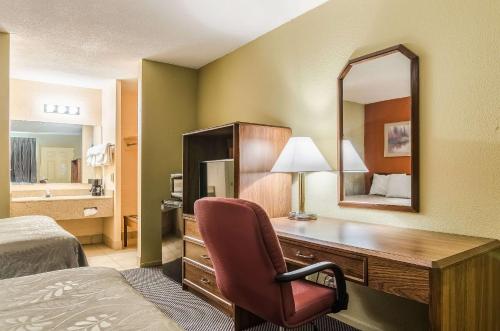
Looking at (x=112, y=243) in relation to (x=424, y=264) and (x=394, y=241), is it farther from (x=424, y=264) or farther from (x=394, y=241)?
(x=424, y=264)

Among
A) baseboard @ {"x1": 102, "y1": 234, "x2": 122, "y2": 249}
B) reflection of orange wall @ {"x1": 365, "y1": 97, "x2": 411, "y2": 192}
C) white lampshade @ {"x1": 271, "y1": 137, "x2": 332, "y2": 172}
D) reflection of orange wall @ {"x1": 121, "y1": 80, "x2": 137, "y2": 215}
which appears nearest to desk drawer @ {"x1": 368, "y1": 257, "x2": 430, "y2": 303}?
reflection of orange wall @ {"x1": 365, "y1": 97, "x2": 411, "y2": 192}

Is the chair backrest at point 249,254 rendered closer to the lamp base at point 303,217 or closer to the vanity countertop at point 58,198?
the lamp base at point 303,217

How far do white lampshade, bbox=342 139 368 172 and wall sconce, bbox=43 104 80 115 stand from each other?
429cm

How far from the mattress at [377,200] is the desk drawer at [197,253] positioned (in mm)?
1186

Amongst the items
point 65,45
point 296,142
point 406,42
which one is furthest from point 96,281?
point 65,45

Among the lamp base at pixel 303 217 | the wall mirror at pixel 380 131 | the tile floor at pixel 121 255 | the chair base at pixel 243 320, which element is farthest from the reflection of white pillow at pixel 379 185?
the tile floor at pixel 121 255

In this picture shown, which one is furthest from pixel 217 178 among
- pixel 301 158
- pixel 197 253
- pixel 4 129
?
pixel 4 129

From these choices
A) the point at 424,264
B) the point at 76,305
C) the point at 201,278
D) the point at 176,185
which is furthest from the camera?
the point at 176,185

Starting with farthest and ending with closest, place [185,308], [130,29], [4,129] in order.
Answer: [4,129]
[130,29]
[185,308]

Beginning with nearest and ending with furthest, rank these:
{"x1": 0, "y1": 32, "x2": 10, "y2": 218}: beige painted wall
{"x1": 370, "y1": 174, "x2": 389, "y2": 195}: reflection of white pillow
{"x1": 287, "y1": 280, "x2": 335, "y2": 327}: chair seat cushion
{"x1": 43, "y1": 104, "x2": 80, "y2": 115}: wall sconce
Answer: {"x1": 287, "y1": 280, "x2": 335, "y2": 327}: chair seat cushion, {"x1": 370, "y1": 174, "x2": 389, "y2": 195}: reflection of white pillow, {"x1": 0, "y1": 32, "x2": 10, "y2": 218}: beige painted wall, {"x1": 43, "y1": 104, "x2": 80, "y2": 115}: wall sconce

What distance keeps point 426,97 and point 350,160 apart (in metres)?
0.65

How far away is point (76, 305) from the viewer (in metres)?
1.11

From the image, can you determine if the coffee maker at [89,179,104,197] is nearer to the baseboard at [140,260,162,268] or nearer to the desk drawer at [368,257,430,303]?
the baseboard at [140,260,162,268]

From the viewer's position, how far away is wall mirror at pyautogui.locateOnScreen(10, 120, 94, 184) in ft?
15.2
